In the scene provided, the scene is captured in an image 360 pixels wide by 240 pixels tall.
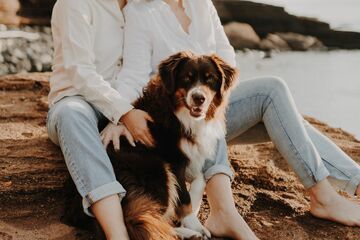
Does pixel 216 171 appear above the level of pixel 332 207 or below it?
above

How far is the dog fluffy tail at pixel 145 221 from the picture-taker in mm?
2359

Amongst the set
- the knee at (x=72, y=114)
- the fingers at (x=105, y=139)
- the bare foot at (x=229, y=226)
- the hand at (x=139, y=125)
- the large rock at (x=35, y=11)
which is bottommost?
the large rock at (x=35, y=11)

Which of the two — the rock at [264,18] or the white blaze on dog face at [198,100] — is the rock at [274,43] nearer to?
the rock at [264,18]

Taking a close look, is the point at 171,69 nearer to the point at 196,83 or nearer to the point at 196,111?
the point at 196,83

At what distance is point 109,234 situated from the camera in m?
2.37

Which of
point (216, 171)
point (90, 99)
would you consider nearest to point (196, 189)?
point (216, 171)

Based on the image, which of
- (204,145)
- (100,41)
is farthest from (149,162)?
(100,41)

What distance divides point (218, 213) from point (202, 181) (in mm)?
223

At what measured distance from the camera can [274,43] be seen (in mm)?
8273

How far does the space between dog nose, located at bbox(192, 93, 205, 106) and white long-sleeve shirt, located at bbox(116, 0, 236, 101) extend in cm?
48

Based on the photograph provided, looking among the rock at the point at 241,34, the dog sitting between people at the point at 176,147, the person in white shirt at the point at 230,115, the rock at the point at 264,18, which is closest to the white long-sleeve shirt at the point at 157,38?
the person in white shirt at the point at 230,115

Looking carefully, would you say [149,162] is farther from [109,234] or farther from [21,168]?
[21,168]

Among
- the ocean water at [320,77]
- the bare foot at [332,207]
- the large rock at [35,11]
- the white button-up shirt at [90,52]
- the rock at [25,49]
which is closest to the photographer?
the white button-up shirt at [90,52]

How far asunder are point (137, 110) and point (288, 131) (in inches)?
35.3
